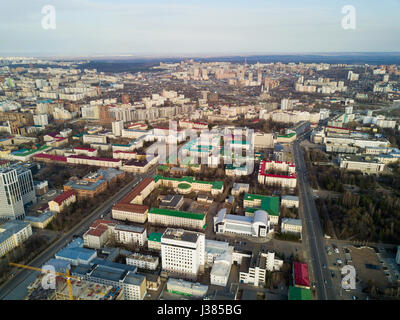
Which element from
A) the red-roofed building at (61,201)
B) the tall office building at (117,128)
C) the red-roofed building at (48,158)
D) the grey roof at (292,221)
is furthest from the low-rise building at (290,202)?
the tall office building at (117,128)

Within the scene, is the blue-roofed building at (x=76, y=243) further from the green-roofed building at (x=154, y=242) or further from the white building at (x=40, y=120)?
the white building at (x=40, y=120)

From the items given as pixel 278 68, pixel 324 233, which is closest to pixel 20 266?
pixel 324 233

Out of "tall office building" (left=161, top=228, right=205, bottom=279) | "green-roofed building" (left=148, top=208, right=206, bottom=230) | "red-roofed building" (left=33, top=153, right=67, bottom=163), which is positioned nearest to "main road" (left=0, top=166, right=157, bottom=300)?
"green-roofed building" (left=148, top=208, right=206, bottom=230)

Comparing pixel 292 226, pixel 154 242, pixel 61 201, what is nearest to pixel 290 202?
pixel 292 226

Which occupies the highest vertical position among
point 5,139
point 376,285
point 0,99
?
point 0,99

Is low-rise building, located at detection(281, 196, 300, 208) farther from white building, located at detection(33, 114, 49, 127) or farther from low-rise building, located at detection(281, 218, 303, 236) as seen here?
white building, located at detection(33, 114, 49, 127)

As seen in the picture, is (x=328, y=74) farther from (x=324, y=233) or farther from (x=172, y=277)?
(x=172, y=277)

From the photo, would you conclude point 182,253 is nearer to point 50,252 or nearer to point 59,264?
point 59,264
